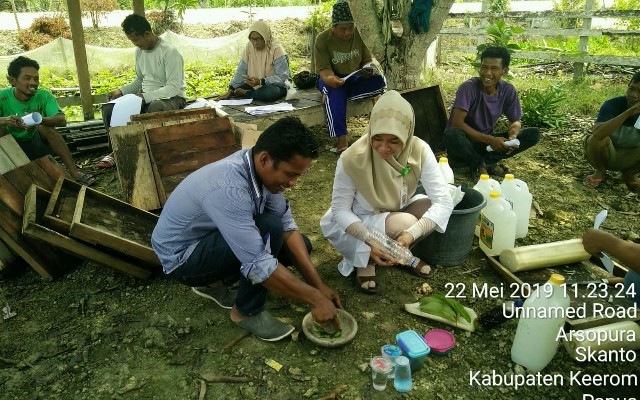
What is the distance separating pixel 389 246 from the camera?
2.90 meters

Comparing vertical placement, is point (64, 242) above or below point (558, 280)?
below

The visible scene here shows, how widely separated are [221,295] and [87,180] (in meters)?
2.95

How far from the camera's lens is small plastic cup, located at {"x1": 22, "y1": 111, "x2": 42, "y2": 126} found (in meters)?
4.32

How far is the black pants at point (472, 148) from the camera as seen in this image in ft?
15.1

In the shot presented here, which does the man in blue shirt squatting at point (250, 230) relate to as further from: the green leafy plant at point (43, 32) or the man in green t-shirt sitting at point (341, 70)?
the green leafy plant at point (43, 32)

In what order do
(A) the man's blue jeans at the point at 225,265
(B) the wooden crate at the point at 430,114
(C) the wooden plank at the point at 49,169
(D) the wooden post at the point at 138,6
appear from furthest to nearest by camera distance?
1. (D) the wooden post at the point at 138,6
2. (B) the wooden crate at the point at 430,114
3. (C) the wooden plank at the point at 49,169
4. (A) the man's blue jeans at the point at 225,265

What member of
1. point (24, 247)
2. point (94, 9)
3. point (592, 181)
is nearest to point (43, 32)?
point (94, 9)

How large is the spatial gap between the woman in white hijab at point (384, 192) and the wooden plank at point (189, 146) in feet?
5.56

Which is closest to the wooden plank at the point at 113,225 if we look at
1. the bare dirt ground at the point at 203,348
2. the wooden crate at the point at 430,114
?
the bare dirt ground at the point at 203,348

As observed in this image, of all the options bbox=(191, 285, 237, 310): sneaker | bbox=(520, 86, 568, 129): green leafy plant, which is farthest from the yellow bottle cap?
bbox=(520, 86, 568, 129): green leafy plant

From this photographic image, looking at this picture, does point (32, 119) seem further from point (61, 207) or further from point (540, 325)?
point (540, 325)

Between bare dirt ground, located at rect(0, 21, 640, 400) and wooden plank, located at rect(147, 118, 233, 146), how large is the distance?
1329 millimetres

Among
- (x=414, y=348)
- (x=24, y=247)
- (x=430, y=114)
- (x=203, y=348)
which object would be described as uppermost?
(x=430, y=114)

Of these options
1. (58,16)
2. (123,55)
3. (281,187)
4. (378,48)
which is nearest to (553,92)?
(378,48)
